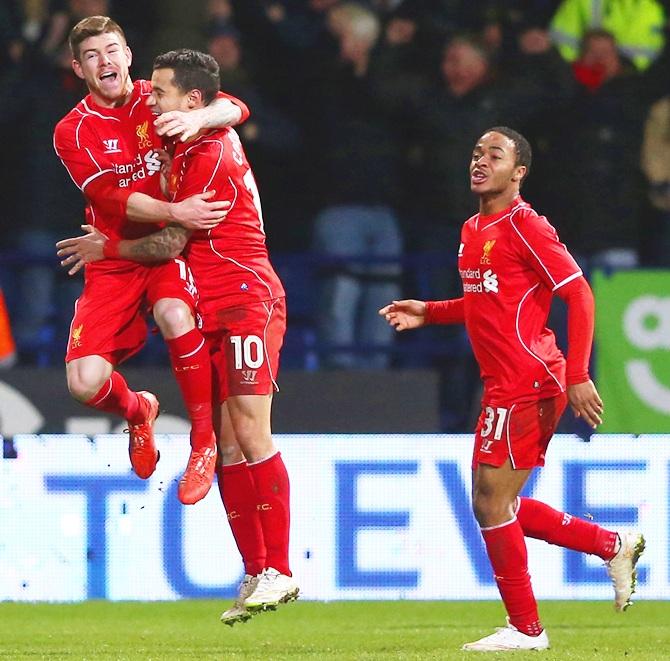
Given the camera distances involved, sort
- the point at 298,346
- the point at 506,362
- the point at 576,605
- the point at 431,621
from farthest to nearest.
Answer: the point at 298,346 < the point at 576,605 < the point at 431,621 < the point at 506,362

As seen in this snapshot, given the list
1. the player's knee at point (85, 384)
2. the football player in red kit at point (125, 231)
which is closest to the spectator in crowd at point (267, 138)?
the football player in red kit at point (125, 231)

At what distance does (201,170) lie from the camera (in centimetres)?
712

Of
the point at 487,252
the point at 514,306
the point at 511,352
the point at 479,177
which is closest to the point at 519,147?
the point at 479,177

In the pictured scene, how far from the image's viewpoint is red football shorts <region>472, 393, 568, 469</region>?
705 centimetres

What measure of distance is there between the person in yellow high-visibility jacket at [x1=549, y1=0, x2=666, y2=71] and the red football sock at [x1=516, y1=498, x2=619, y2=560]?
482 centimetres

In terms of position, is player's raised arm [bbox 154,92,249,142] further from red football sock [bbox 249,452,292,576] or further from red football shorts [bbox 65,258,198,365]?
red football sock [bbox 249,452,292,576]

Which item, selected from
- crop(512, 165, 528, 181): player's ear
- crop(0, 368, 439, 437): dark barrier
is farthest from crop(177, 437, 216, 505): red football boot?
crop(0, 368, 439, 437): dark barrier

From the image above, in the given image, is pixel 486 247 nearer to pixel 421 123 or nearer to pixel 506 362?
pixel 506 362

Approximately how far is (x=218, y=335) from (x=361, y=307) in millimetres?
3914

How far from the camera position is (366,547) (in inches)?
360

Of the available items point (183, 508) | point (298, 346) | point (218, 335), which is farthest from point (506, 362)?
point (298, 346)

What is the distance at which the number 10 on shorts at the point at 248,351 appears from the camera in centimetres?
715

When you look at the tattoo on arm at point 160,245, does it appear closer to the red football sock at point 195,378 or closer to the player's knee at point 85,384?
the red football sock at point 195,378

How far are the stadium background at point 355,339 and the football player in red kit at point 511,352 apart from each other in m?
2.06
